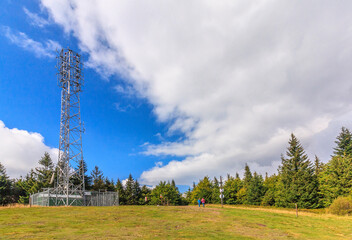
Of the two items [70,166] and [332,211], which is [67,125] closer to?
[70,166]

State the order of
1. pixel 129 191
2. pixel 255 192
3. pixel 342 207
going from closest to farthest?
1. pixel 342 207
2. pixel 255 192
3. pixel 129 191

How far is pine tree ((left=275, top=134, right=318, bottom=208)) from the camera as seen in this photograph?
55.4 metres

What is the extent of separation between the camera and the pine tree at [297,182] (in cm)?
5544

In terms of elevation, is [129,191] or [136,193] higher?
[129,191]

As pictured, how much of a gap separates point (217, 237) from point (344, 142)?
221ft

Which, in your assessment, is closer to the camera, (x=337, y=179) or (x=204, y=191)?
(x=337, y=179)

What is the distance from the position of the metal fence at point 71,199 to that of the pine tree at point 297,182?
4388 centimetres

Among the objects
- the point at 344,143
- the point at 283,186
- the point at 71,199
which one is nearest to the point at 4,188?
the point at 71,199

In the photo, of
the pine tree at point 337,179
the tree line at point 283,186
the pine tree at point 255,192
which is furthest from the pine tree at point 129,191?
the pine tree at point 337,179

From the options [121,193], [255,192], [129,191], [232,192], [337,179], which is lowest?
[232,192]

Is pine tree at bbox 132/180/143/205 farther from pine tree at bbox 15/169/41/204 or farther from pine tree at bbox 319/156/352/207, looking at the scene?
pine tree at bbox 319/156/352/207

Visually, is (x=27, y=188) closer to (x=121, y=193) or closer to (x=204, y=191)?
(x=121, y=193)

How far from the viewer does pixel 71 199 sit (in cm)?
3831

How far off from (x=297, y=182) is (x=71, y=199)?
173ft
